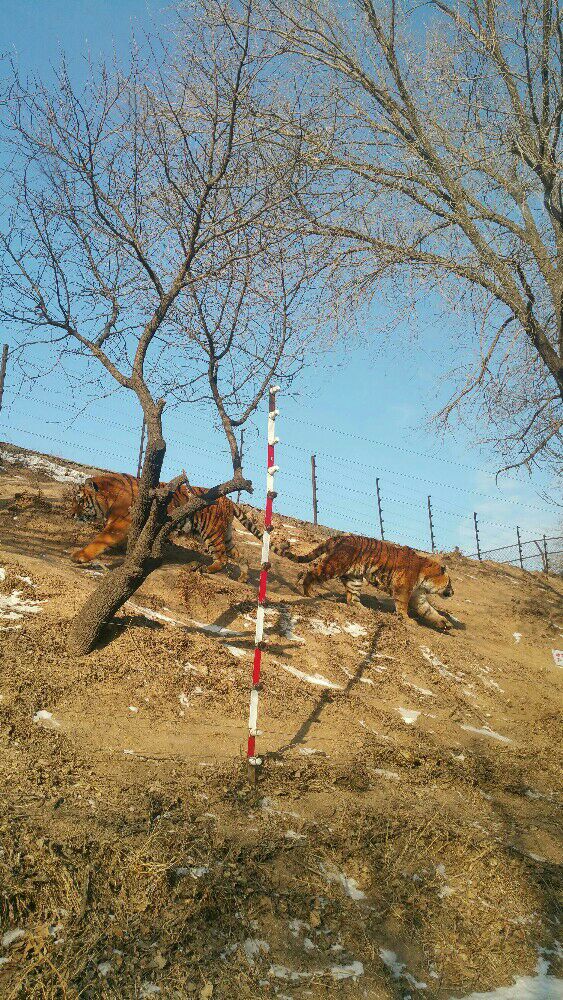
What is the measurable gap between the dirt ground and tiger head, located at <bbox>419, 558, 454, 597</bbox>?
99.3 inches

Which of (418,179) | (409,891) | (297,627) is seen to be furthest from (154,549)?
(418,179)

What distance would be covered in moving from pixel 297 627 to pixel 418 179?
624 centimetres

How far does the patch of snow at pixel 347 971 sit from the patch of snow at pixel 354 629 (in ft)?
20.4

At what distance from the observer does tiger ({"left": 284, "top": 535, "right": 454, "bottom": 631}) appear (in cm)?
1129

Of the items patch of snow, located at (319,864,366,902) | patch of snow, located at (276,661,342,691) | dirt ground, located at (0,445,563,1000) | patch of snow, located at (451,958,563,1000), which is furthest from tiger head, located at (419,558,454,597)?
patch of snow, located at (451,958,563,1000)

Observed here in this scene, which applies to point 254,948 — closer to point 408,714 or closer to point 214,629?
point 408,714

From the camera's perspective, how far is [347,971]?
3.24 meters

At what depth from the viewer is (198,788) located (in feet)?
15.1

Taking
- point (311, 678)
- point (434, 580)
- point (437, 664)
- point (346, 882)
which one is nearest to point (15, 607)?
point (311, 678)

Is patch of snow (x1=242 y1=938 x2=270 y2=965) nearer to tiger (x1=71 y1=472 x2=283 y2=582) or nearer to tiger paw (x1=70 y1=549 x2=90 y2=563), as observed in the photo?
tiger (x1=71 y1=472 x2=283 y2=582)

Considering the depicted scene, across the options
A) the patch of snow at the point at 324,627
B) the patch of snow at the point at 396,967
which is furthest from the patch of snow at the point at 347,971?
the patch of snow at the point at 324,627

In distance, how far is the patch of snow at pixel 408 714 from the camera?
7.30 meters

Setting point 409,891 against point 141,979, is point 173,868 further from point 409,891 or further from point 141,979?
point 409,891

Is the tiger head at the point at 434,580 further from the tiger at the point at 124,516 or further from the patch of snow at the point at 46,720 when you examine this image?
the patch of snow at the point at 46,720
